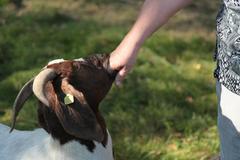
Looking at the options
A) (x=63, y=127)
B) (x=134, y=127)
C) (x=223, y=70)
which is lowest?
(x=134, y=127)

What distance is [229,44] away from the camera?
3156 millimetres

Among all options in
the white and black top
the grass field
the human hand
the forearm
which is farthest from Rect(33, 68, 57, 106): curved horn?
the grass field

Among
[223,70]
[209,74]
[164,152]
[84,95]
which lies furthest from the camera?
[209,74]

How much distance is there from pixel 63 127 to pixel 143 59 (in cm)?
387

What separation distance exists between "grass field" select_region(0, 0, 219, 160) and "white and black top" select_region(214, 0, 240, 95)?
211 cm

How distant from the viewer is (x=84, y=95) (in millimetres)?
3578

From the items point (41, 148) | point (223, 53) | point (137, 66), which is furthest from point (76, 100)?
point (137, 66)

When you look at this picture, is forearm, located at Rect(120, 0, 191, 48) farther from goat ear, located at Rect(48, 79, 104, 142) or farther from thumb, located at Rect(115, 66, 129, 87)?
goat ear, located at Rect(48, 79, 104, 142)

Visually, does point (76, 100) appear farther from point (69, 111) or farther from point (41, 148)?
point (41, 148)

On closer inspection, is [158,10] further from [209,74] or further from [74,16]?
[74,16]

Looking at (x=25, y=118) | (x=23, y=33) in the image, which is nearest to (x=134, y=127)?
(x=25, y=118)

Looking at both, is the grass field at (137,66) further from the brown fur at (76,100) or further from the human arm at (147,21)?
the human arm at (147,21)

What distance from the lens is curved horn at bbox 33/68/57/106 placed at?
133 inches

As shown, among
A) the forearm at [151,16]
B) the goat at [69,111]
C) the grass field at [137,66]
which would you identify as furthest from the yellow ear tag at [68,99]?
the grass field at [137,66]
